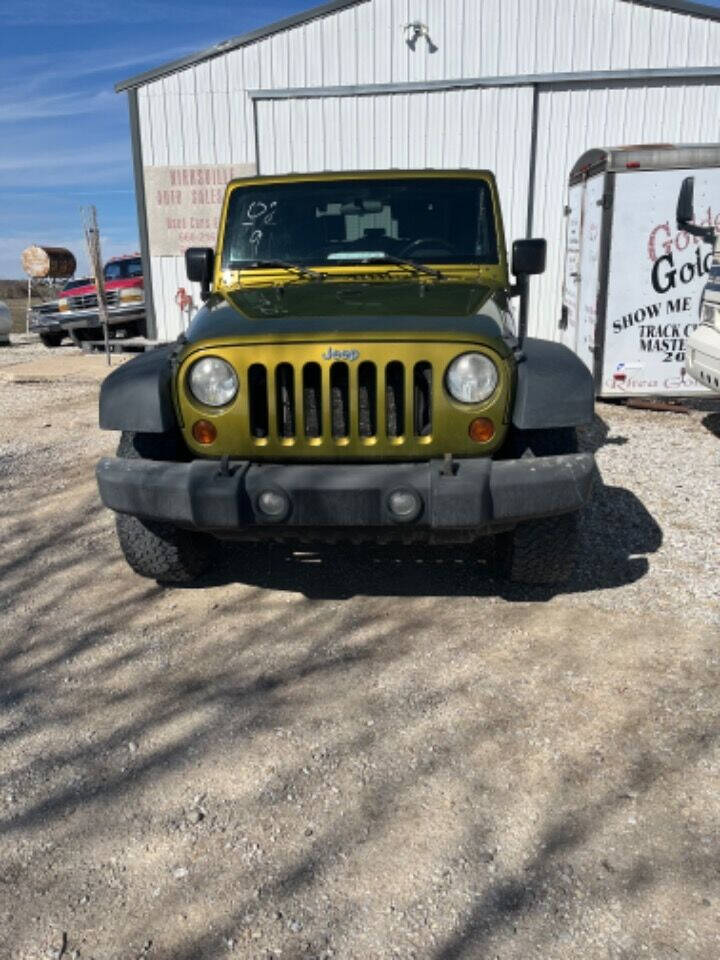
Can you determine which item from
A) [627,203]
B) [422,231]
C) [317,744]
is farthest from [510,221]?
[317,744]

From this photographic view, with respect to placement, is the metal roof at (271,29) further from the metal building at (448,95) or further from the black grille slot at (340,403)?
the black grille slot at (340,403)

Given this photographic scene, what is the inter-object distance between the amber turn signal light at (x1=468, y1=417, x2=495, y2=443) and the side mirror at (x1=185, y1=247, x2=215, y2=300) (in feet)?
6.11

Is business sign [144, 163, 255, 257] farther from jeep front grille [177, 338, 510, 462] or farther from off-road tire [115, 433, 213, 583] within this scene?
jeep front grille [177, 338, 510, 462]

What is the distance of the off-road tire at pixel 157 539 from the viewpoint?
341cm

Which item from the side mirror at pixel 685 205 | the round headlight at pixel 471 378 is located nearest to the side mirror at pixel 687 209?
the side mirror at pixel 685 205

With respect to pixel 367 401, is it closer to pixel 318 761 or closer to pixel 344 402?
pixel 344 402

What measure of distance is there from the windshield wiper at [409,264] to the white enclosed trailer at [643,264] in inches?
155

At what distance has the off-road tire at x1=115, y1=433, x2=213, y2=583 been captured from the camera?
11.2 feet

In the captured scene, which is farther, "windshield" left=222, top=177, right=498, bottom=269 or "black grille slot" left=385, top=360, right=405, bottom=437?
"windshield" left=222, top=177, right=498, bottom=269

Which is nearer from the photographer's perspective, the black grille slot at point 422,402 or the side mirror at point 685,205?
the black grille slot at point 422,402

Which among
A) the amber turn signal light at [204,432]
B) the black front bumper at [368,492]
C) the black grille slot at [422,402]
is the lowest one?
the black front bumper at [368,492]

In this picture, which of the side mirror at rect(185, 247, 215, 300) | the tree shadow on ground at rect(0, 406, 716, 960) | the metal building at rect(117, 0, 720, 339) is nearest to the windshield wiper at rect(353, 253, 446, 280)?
the side mirror at rect(185, 247, 215, 300)

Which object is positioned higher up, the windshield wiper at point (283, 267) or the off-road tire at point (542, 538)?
the windshield wiper at point (283, 267)

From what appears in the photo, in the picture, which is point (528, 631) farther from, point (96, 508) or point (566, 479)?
point (96, 508)
